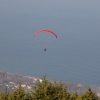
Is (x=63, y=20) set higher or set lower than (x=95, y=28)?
higher

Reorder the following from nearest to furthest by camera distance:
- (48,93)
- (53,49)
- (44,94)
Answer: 1. (44,94)
2. (48,93)
3. (53,49)

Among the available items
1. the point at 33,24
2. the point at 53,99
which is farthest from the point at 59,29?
the point at 53,99

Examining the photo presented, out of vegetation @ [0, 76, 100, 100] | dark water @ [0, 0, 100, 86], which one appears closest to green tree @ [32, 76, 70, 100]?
vegetation @ [0, 76, 100, 100]

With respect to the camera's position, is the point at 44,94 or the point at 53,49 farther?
the point at 53,49

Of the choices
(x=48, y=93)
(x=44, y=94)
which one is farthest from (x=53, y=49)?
(x=44, y=94)

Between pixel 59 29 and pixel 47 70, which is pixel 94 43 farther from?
pixel 47 70

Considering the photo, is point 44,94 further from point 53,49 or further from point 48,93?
point 53,49

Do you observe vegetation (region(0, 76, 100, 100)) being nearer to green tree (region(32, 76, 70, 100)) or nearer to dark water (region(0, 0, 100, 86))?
green tree (region(32, 76, 70, 100))

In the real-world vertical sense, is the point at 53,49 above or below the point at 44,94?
above
